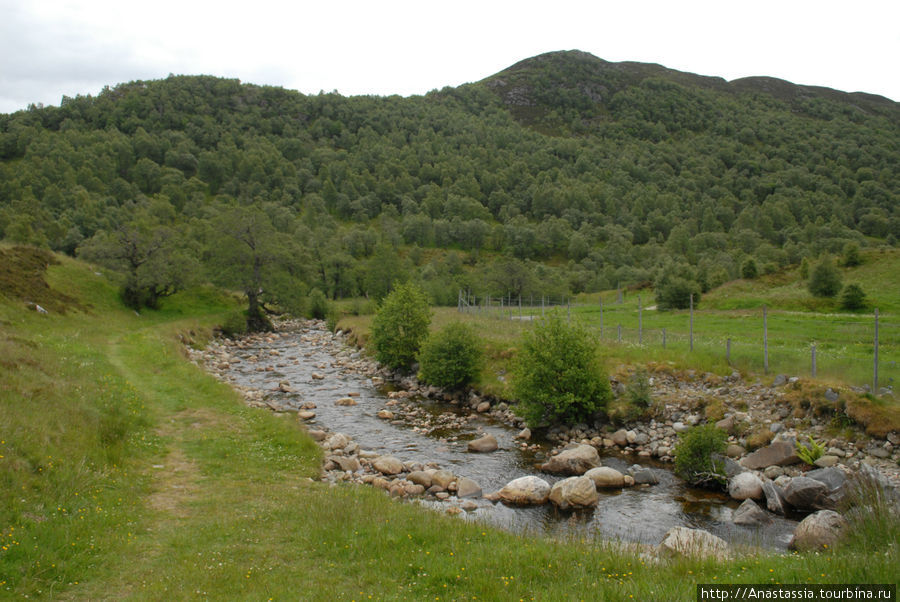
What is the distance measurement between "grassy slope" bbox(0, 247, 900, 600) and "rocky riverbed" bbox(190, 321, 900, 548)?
2439 millimetres

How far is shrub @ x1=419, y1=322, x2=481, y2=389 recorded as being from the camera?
2916cm

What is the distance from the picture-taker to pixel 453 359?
2920cm

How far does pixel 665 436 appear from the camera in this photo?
20.3m

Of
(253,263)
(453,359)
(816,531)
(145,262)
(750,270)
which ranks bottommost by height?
(453,359)

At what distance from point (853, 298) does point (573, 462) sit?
94.9ft

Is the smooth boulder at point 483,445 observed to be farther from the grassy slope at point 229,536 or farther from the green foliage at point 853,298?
the green foliage at point 853,298

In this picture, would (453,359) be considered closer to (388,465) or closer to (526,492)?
(388,465)

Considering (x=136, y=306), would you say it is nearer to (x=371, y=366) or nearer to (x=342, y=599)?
(x=371, y=366)

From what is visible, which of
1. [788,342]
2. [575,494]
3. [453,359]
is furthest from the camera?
[453,359]

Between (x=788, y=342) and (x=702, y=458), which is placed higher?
(x=788, y=342)

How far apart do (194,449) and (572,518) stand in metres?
11.4

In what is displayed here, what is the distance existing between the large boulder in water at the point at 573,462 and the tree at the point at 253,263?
4739 centimetres

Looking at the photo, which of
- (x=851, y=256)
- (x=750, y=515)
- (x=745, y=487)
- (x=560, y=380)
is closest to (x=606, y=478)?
(x=745, y=487)

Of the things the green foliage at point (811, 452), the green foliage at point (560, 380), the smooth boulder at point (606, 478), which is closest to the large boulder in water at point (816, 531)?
the green foliage at point (811, 452)
